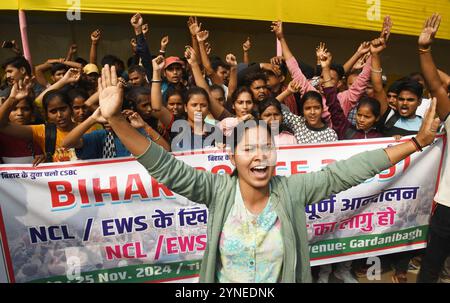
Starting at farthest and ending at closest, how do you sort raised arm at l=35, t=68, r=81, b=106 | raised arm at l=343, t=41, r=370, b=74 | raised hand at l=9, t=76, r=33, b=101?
raised arm at l=343, t=41, r=370, b=74 < raised arm at l=35, t=68, r=81, b=106 < raised hand at l=9, t=76, r=33, b=101

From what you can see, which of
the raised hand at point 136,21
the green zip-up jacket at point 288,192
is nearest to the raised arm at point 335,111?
the green zip-up jacket at point 288,192

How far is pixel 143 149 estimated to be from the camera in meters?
1.54

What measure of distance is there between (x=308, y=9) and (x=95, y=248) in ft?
18.8

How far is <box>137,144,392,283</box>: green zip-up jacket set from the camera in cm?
167

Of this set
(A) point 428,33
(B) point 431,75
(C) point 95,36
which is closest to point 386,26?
(A) point 428,33

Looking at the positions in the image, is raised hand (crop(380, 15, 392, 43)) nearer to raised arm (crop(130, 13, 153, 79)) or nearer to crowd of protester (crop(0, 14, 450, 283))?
crowd of protester (crop(0, 14, 450, 283))

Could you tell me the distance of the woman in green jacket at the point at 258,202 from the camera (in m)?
1.68

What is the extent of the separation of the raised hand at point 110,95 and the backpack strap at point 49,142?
1.49 metres

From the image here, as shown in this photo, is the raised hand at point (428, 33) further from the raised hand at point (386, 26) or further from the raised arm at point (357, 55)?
the raised arm at point (357, 55)

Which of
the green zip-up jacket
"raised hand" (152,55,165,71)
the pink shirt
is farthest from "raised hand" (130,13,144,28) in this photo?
the green zip-up jacket

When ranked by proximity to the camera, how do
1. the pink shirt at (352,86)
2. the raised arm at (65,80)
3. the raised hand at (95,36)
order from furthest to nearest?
the raised hand at (95,36), the pink shirt at (352,86), the raised arm at (65,80)

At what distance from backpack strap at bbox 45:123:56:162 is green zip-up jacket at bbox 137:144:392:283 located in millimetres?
1653

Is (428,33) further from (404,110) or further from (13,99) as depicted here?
(13,99)
